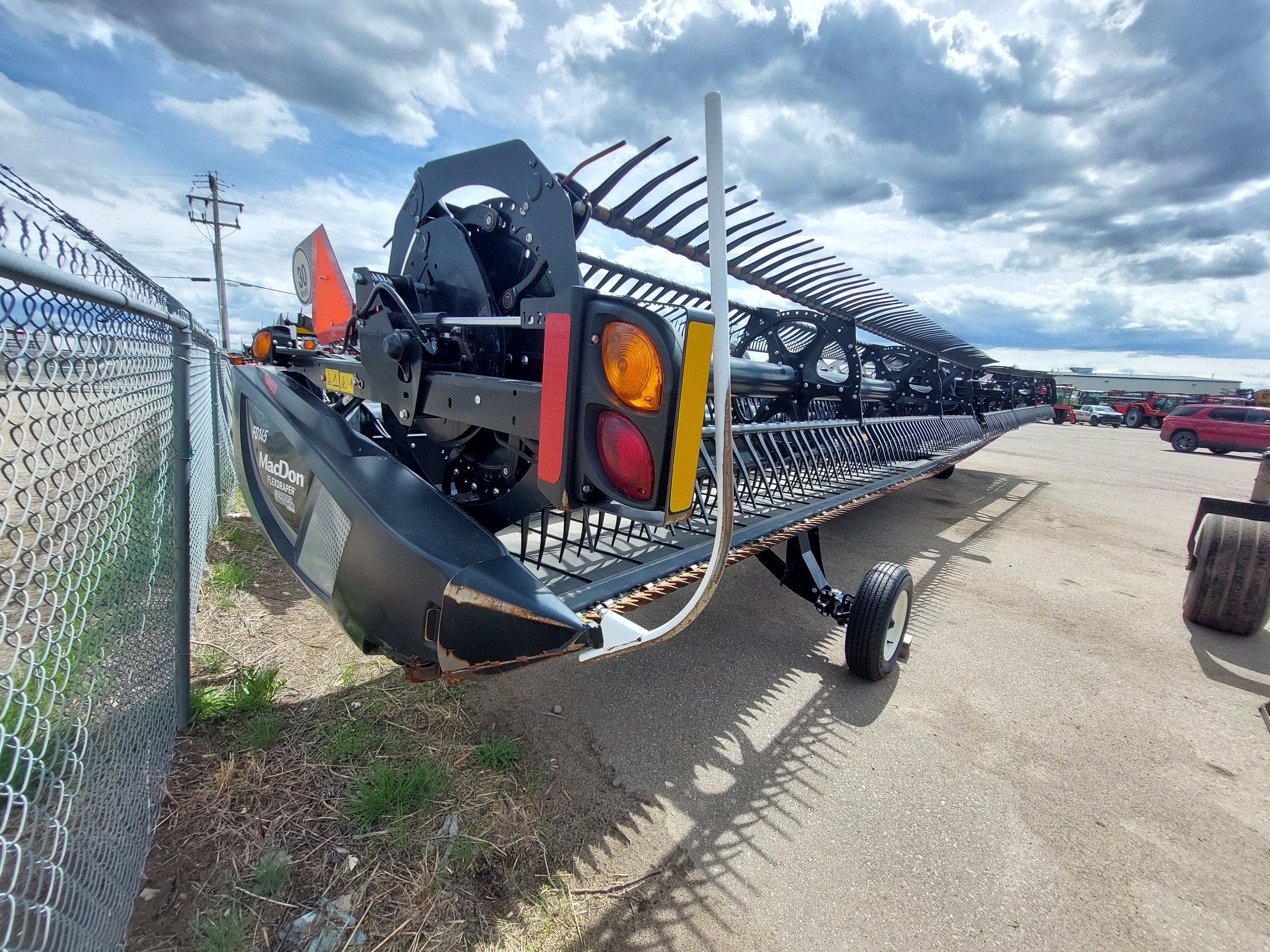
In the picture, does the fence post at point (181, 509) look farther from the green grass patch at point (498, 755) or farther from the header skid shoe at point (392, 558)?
the green grass patch at point (498, 755)

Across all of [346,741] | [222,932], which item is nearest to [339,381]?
[346,741]

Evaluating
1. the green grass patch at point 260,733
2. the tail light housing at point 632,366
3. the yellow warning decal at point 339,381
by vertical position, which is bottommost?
the green grass patch at point 260,733

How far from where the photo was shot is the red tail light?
1.51 meters

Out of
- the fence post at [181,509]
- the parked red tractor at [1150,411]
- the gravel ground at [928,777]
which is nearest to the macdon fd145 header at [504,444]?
the fence post at [181,509]

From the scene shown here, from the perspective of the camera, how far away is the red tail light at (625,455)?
151 centimetres

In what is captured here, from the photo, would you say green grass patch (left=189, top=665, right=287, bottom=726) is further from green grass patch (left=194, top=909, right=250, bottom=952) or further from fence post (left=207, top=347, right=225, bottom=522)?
fence post (left=207, top=347, right=225, bottom=522)

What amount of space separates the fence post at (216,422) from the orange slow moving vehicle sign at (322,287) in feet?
6.06

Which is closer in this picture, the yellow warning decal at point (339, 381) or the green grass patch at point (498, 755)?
the green grass patch at point (498, 755)

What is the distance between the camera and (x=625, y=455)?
154 centimetres

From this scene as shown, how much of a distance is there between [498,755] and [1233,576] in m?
4.85

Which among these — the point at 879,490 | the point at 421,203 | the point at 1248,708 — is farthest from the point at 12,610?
the point at 1248,708

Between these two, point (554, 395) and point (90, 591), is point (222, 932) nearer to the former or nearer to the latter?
point (90, 591)

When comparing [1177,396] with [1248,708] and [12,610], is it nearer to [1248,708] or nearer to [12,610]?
[1248,708]

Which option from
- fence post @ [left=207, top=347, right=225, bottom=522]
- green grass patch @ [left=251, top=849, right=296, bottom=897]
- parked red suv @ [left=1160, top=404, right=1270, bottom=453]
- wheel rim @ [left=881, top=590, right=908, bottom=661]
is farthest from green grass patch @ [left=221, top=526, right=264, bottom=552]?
parked red suv @ [left=1160, top=404, right=1270, bottom=453]
